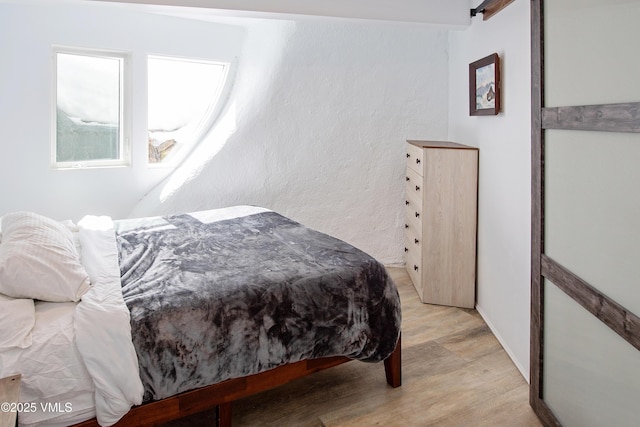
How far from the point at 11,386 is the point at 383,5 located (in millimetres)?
2976

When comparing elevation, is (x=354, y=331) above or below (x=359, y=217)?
below

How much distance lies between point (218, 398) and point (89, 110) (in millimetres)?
3009

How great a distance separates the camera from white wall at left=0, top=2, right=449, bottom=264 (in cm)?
408

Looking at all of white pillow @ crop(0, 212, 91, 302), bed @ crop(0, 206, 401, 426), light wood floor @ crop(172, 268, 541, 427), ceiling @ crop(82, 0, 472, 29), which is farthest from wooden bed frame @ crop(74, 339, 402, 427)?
ceiling @ crop(82, 0, 472, 29)

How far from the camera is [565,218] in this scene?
6.13 feet

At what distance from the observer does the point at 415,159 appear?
3789 millimetres

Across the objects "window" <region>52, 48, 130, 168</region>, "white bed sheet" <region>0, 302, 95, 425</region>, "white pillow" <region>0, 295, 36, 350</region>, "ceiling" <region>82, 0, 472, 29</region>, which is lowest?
"white bed sheet" <region>0, 302, 95, 425</region>

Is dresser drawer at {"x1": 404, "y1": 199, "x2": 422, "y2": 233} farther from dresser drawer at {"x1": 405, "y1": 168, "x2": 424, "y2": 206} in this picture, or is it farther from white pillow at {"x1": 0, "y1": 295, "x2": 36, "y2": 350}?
white pillow at {"x1": 0, "y1": 295, "x2": 36, "y2": 350}

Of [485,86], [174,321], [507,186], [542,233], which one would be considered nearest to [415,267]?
[507,186]

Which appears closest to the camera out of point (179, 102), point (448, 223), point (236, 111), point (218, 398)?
point (218, 398)

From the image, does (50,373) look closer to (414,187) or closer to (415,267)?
(415,267)

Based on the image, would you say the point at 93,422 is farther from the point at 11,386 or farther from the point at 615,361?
the point at 615,361

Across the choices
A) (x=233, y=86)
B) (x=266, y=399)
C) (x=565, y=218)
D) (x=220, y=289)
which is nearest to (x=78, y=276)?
(x=220, y=289)

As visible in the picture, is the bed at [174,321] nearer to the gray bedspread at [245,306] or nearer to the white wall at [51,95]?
the gray bedspread at [245,306]
